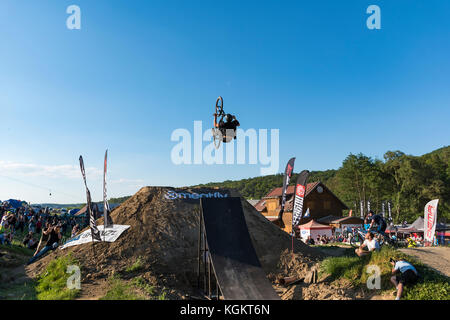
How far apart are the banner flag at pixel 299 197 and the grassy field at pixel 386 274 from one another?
7.73ft

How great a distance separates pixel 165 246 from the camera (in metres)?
13.8

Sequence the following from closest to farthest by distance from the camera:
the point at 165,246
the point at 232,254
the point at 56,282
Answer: the point at 56,282
the point at 232,254
the point at 165,246

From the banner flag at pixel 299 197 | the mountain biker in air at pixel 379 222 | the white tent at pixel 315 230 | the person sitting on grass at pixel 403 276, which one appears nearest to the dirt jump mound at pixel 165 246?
the banner flag at pixel 299 197

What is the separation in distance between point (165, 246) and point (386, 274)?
939 centimetres

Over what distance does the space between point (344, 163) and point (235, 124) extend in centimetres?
5605

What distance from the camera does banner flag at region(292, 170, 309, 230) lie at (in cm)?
1409

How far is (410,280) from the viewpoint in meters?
9.30

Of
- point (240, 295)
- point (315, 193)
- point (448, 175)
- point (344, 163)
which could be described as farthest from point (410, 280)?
point (448, 175)

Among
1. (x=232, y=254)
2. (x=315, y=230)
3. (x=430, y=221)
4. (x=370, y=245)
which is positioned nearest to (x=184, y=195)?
(x=232, y=254)

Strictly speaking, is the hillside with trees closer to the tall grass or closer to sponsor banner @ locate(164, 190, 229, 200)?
sponsor banner @ locate(164, 190, 229, 200)

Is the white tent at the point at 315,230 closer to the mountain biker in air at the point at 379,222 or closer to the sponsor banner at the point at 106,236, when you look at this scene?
the mountain biker in air at the point at 379,222

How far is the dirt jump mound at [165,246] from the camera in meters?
12.2

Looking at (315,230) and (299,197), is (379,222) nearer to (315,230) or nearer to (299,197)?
(299,197)

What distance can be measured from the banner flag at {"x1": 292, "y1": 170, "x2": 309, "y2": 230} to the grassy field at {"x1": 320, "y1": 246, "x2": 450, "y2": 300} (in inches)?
92.8
